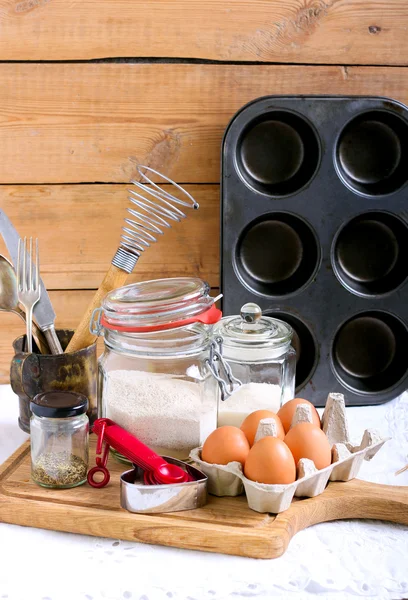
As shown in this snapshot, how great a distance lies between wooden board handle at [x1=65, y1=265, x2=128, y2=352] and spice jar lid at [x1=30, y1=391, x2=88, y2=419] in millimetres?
154

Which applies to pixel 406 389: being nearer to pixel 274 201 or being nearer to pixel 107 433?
pixel 274 201

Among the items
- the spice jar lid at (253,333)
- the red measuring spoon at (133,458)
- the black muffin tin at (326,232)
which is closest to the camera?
the red measuring spoon at (133,458)

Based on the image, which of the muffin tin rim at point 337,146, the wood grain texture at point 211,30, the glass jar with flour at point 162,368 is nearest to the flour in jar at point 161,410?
the glass jar with flour at point 162,368

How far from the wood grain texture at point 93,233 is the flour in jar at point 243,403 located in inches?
12.5

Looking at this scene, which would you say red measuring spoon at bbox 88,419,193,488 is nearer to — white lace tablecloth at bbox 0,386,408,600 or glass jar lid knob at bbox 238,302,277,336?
white lace tablecloth at bbox 0,386,408,600

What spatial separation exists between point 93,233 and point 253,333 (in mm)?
394

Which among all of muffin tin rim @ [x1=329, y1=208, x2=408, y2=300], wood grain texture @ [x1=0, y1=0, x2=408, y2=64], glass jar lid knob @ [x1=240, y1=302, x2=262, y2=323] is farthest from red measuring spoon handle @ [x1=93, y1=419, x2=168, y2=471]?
wood grain texture @ [x1=0, y1=0, x2=408, y2=64]

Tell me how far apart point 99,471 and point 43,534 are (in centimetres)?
10

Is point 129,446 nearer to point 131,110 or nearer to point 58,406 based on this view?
point 58,406

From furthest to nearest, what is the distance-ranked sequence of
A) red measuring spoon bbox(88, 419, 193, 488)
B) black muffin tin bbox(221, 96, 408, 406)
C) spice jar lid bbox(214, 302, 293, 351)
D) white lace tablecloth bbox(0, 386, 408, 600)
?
black muffin tin bbox(221, 96, 408, 406) → spice jar lid bbox(214, 302, 293, 351) → red measuring spoon bbox(88, 419, 193, 488) → white lace tablecloth bbox(0, 386, 408, 600)

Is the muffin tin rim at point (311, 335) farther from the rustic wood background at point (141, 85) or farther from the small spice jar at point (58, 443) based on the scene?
the small spice jar at point (58, 443)

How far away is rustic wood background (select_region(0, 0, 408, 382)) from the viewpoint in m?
1.06

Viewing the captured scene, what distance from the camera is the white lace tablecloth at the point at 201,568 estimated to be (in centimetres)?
60

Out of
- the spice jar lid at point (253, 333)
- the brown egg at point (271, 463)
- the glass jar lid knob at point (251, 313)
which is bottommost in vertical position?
the brown egg at point (271, 463)
